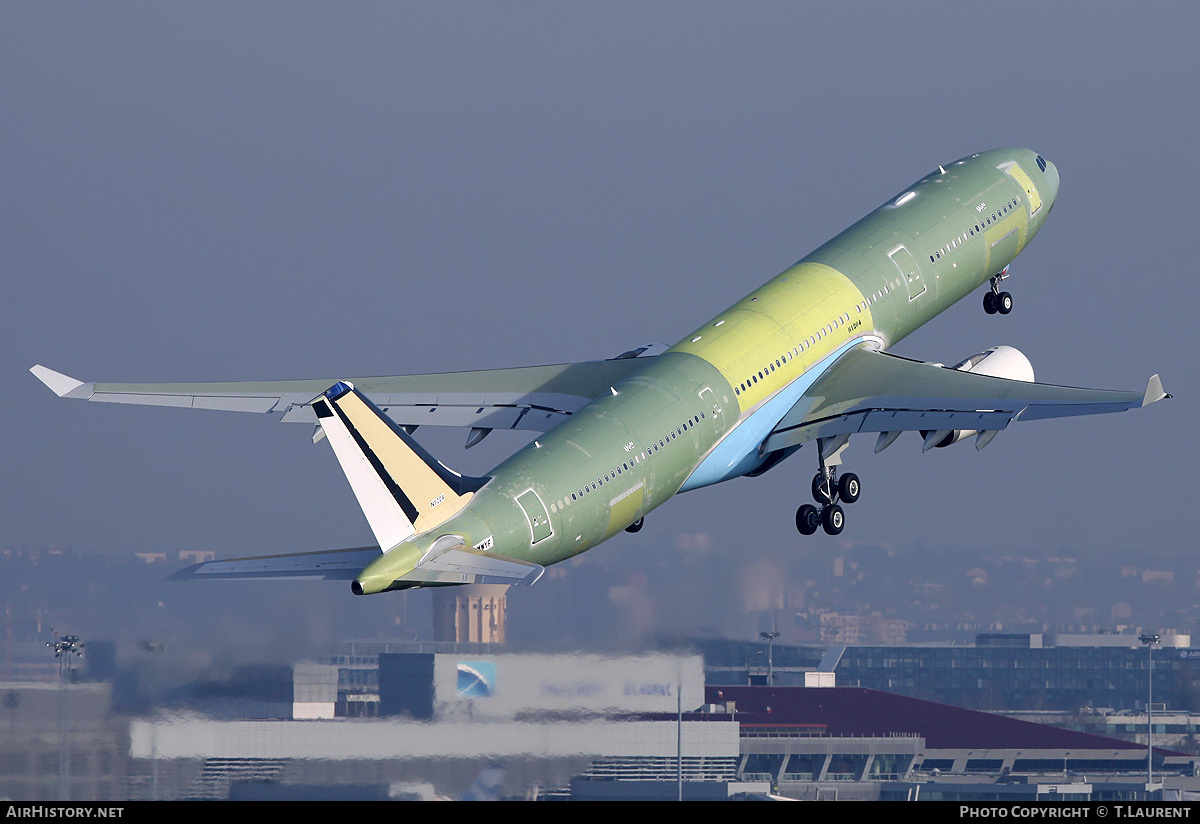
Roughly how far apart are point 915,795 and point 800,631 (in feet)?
27.2

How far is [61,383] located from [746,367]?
1602 centimetres

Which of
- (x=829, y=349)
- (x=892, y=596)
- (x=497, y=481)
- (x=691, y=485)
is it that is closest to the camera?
(x=497, y=481)

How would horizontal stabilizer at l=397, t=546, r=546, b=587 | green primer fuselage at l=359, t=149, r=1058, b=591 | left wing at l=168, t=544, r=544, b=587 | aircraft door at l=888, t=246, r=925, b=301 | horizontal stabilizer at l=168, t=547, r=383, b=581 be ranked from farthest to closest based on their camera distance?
aircraft door at l=888, t=246, r=925, b=301, green primer fuselage at l=359, t=149, r=1058, b=591, horizontal stabilizer at l=397, t=546, r=546, b=587, left wing at l=168, t=544, r=544, b=587, horizontal stabilizer at l=168, t=547, r=383, b=581

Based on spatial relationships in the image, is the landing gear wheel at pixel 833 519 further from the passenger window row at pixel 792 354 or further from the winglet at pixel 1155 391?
the winglet at pixel 1155 391

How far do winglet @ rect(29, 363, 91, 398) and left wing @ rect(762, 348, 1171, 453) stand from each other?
16.3 meters

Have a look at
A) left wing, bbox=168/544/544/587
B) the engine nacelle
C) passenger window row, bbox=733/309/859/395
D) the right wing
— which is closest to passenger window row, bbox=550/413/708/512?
passenger window row, bbox=733/309/859/395

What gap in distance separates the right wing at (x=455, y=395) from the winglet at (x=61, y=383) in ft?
2.63

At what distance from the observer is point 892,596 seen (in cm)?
9275

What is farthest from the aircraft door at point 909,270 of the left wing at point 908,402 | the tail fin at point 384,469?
the tail fin at point 384,469

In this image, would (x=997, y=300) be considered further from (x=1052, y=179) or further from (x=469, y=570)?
(x=469, y=570)

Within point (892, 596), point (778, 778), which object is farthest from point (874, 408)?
point (892, 596)

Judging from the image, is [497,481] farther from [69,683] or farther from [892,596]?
[892,596]

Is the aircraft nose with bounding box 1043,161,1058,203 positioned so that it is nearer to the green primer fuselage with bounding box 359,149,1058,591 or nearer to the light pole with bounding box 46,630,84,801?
the green primer fuselage with bounding box 359,149,1058,591

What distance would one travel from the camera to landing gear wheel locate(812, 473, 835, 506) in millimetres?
50750
